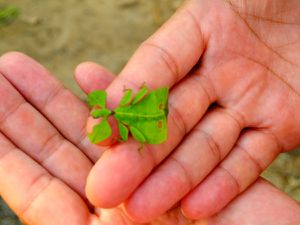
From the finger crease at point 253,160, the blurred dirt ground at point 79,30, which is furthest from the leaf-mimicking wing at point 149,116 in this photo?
the blurred dirt ground at point 79,30

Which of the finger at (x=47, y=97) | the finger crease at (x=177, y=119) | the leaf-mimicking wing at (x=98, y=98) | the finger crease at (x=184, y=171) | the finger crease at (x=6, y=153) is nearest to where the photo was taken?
the leaf-mimicking wing at (x=98, y=98)

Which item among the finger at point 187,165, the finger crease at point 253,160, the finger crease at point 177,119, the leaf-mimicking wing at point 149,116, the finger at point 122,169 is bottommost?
the finger crease at point 253,160

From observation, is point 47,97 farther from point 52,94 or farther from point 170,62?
point 170,62

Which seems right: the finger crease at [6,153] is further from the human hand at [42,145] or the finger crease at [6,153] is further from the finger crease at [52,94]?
the finger crease at [52,94]

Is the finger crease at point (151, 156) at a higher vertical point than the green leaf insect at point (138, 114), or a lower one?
lower

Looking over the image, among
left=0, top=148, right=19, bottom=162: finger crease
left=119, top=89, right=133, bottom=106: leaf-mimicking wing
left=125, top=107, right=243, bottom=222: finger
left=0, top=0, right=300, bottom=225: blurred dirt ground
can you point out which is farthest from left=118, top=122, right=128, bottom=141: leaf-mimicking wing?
left=0, top=0, right=300, bottom=225: blurred dirt ground

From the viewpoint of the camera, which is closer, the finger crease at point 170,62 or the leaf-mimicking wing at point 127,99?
the leaf-mimicking wing at point 127,99

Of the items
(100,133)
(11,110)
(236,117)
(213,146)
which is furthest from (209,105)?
(11,110)

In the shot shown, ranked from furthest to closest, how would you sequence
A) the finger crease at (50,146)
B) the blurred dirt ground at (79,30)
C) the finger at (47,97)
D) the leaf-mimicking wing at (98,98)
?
1. the blurred dirt ground at (79,30)
2. the finger at (47,97)
3. the finger crease at (50,146)
4. the leaf-mimicking wing at (98,98)
